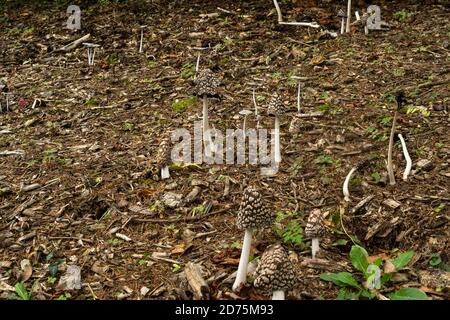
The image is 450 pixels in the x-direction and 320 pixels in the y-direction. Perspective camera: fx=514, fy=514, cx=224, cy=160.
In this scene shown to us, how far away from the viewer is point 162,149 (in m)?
5.97

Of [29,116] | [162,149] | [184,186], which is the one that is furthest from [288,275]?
[29,116]

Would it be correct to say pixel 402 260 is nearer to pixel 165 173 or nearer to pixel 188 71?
pixel 165 173

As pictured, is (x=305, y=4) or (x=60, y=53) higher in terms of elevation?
(x=305, y=4)

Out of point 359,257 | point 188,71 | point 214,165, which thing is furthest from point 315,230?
point 188,71

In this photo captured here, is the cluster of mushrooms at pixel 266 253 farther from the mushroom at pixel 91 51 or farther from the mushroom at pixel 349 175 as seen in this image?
the mushroom at pixel 91 51

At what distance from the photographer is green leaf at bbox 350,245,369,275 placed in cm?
438

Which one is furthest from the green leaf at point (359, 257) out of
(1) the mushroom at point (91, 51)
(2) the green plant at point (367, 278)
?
(1) the mushroom at point (91, 51)

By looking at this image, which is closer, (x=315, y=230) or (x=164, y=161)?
(x=315, y=230)

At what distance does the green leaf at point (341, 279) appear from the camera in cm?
422

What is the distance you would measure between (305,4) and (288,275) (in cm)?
911

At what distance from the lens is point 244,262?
417 centimetres

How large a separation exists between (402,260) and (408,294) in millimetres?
377

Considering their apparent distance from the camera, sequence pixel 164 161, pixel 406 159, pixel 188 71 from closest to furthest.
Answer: pixel 406 159, pixel 164 161, pixel 188 71
